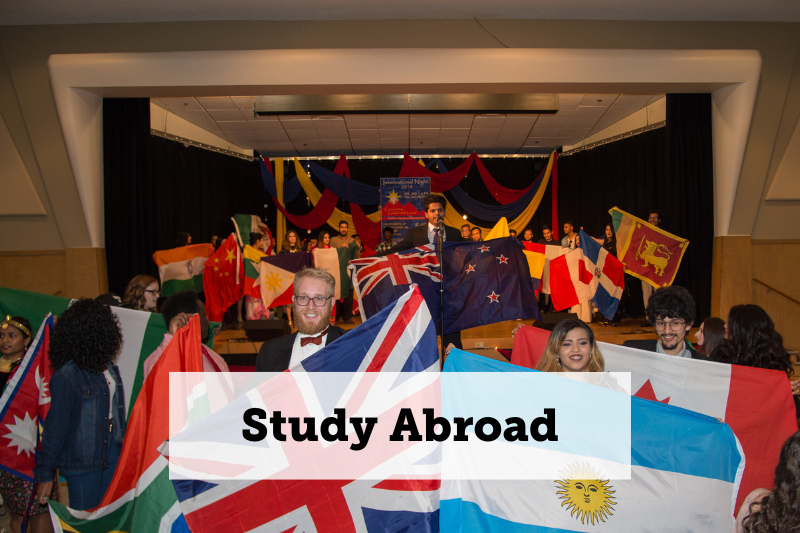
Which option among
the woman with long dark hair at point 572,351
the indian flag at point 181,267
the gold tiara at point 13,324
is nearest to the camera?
the woman with long dark hair at point 572,351

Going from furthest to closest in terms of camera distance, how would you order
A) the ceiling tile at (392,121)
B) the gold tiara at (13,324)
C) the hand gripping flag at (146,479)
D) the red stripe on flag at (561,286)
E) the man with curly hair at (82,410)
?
the ceiling tile at (392,121)
the red stripe on flag at (561,286)
the gold tiara at (13,324)
the man with curly hair at (82,410)
the hand gripping flag at (146,479)

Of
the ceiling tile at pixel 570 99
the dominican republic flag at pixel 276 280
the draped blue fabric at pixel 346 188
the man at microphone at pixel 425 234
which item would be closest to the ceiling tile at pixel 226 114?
the draped blue fabric at pixel 346 188

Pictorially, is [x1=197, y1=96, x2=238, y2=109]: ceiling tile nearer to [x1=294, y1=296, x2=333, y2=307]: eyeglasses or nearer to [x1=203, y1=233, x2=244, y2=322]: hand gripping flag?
[x1=203, y1=233, x2=244, y2=322]: hand gripping flag

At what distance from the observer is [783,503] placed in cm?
117

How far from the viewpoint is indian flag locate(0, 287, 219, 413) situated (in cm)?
317

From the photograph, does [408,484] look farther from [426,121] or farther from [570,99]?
[426,121]

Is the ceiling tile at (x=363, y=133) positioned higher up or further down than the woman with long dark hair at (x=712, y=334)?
higher up

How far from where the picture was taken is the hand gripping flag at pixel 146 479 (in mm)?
1752

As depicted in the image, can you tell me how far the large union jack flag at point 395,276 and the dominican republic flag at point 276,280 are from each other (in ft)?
10.8

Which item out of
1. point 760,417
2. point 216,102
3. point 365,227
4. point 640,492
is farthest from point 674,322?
point 365,227

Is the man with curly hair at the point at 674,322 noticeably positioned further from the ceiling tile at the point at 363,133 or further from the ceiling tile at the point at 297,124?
the ceiling tile at the point at 363,133

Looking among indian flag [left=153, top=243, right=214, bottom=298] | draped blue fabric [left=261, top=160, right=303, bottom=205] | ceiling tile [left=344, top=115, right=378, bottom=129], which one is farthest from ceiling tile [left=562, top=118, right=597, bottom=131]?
indian flag [left=153, top=243, right=214, bottom=298]

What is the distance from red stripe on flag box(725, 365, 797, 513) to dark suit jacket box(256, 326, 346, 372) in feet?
Answer: 5.43

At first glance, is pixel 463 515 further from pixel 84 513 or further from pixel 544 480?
pixel 84 513
